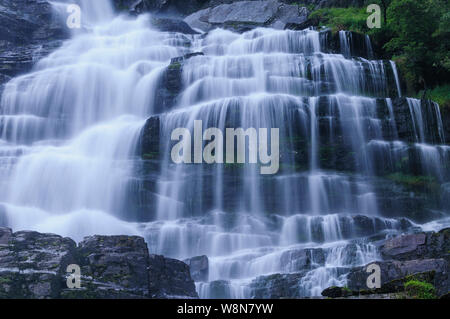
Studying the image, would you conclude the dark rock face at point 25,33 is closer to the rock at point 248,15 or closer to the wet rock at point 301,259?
the rock at point 248,15

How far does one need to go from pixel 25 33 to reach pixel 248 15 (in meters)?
14.4

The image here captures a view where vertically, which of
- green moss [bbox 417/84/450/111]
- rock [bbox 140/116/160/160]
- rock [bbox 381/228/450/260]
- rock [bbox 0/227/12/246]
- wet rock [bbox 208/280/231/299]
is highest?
green moss [bbox 417/84/450/111]

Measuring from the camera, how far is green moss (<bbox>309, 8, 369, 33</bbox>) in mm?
26236

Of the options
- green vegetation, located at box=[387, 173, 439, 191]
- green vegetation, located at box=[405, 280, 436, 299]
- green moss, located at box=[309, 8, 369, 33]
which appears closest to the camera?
green vegetation, located at box=[405, 280, 436, 299]

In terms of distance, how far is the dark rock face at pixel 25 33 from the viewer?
2456 cm

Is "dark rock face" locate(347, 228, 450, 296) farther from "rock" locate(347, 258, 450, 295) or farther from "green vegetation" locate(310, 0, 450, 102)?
"green vegetation" locate(310, 0, 450, 102)

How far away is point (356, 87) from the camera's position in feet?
64.8

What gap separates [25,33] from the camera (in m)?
29.0

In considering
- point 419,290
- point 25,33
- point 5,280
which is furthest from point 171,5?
point 419,290

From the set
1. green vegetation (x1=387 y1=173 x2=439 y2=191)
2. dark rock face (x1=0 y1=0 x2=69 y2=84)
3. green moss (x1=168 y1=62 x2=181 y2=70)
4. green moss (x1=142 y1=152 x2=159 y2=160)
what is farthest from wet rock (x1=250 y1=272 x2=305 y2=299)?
dark rock face (x1=0 y1=0 x2=69 y2=84)

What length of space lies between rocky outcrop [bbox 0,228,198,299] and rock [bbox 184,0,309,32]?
22563 mm

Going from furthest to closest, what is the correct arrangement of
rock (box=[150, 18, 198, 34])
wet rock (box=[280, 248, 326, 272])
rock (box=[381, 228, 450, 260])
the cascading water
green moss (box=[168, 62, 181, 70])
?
rock (box=[150, 18, 198, 34]), green moss (box=[168, 62, 181, 70]), the cascading water, wet rock (box=[280, 248, 326, 272]), rock (box=[381, 228, 450, 260])

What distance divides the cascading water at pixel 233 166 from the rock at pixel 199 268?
324 millimetres
